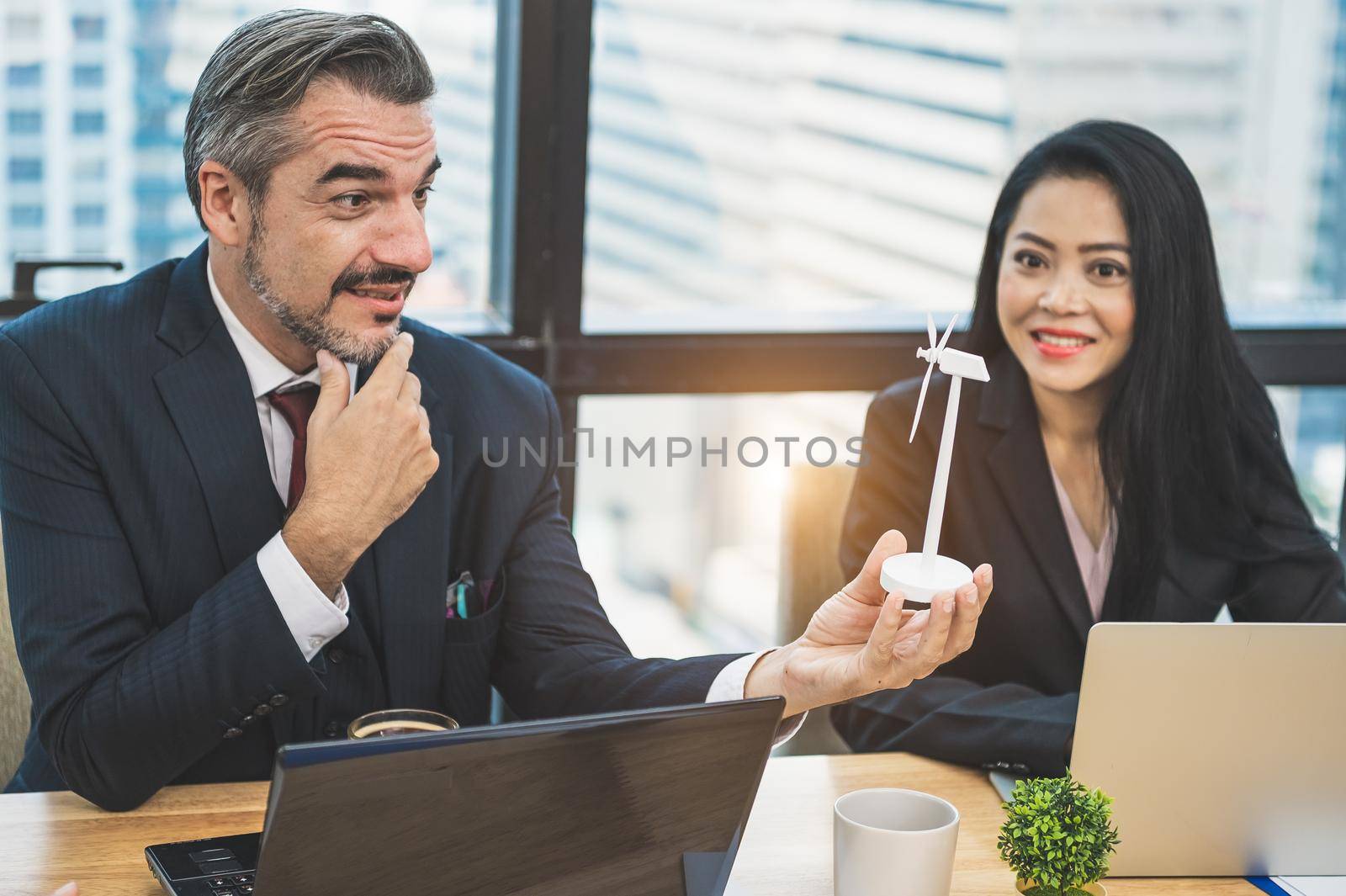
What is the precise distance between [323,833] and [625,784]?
0.75ft

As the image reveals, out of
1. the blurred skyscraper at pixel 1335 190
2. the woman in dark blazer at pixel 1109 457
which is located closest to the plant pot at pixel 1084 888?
the woman in dark blazer at pixel 1109 457

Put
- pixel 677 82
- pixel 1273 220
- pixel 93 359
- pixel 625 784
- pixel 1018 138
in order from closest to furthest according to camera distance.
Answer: pixel 625 784, pixel 93 359, pixel 677 82, pixel 1018 138, pixel 1273 220

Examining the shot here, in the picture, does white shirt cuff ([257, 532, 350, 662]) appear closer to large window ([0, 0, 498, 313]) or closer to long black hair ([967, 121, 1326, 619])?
large window ([0, 0, 498, 313])

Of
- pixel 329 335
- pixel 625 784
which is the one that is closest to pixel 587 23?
pixel 329 335

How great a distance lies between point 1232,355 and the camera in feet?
7.15

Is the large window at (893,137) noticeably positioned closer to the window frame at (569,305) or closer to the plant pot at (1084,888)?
the window frame at (569,305)

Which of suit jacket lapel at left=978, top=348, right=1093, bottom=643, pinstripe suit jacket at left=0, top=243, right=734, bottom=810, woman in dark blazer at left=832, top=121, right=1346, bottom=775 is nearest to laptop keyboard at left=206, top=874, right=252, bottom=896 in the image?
pinstripe suit jacket at left=0, top=243, right=734, bottom=810

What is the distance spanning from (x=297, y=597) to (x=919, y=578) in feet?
2.26

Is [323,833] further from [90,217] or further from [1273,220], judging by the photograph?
[1273,220]

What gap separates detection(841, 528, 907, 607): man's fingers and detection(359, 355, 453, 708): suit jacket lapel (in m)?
0.59

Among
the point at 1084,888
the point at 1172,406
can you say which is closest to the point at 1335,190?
the point at 1172,406

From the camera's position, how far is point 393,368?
167 cm

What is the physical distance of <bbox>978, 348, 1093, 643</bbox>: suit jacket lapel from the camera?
2.08m

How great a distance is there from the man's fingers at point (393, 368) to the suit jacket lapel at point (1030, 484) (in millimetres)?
933
